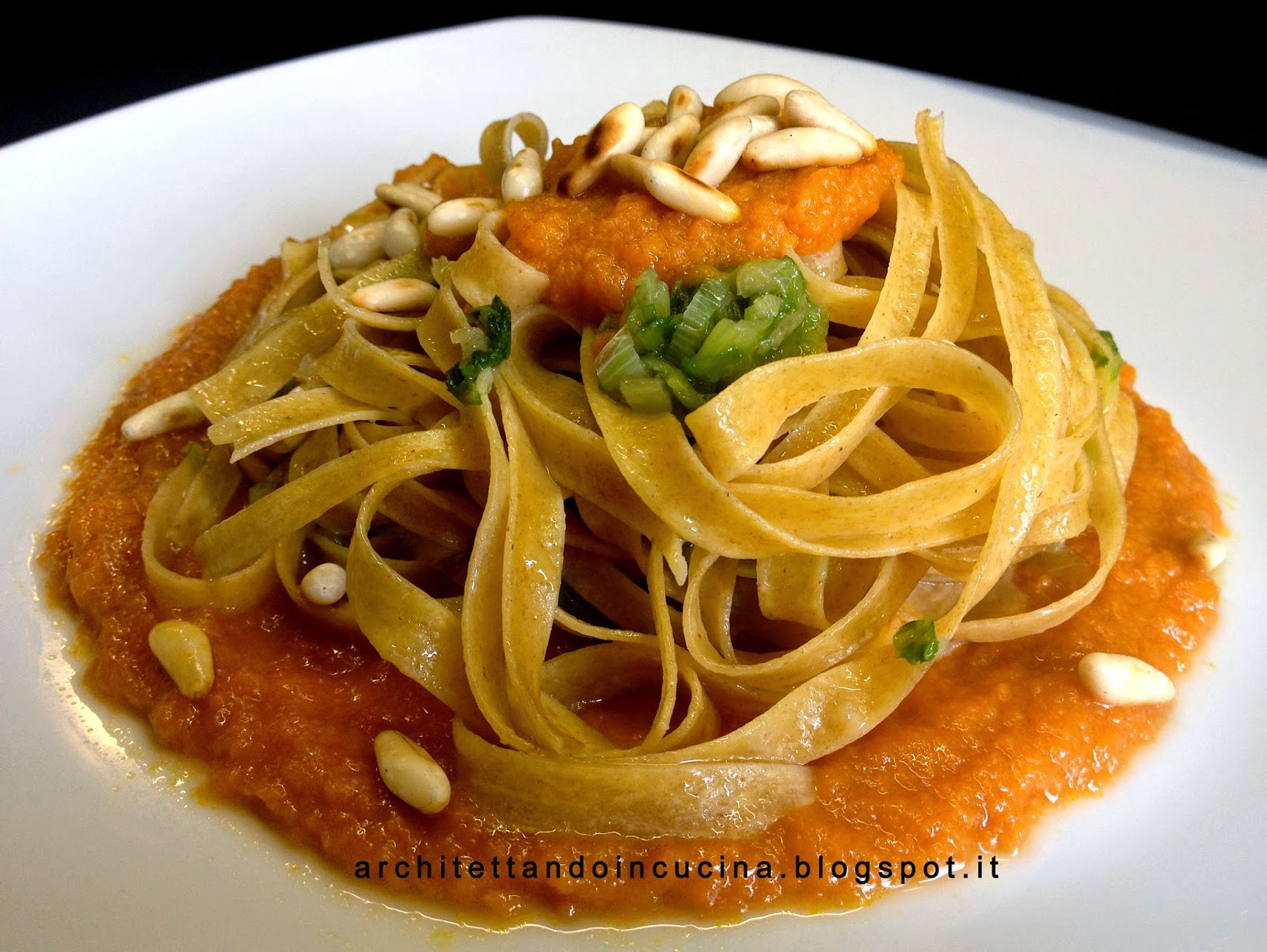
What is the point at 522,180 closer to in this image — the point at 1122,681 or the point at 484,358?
the point at 484,358

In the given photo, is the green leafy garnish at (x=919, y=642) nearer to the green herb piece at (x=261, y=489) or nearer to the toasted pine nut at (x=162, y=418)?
the green herb piece at (x=261, y=489)

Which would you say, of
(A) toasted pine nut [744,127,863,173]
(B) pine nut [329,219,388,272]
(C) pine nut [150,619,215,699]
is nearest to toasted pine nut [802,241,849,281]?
(A) toasted pine nut [744,127,863,173]

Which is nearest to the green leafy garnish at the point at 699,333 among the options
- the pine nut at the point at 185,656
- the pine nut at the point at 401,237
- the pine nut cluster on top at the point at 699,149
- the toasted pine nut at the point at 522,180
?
the pine nut cluster on top at the point at 699,149

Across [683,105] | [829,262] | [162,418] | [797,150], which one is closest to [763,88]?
[683,105]

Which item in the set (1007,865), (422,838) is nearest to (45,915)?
(422,838)

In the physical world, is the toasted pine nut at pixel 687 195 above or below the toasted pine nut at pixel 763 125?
below

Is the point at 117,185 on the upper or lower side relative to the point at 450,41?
lower

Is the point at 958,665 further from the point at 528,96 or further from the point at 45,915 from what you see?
the point at 528,96
